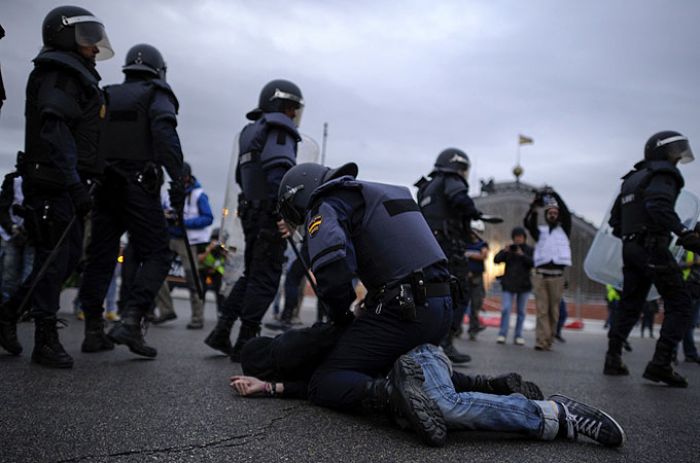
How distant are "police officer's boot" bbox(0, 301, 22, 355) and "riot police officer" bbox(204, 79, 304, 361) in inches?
50.8

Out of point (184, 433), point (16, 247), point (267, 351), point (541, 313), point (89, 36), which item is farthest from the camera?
point (541, 313)

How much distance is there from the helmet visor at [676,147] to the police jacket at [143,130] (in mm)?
3888

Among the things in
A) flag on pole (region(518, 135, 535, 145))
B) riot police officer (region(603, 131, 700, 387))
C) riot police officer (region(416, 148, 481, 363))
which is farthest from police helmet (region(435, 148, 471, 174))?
flag on pole (region(518, 135, 535, 145))

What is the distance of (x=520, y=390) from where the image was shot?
2.84 m

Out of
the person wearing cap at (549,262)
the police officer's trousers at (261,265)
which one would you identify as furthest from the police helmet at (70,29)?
the person wearing cap at (549,262)

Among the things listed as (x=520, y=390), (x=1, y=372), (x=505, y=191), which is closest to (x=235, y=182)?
(x=1, y=372)

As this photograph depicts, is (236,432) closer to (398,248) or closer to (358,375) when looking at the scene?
(358,375)

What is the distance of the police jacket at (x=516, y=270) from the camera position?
8.99 metres

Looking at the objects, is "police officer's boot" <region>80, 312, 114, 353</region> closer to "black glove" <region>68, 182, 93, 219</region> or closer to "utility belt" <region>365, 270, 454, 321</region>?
"black glove" <region>68, 182, 93, 219</region>

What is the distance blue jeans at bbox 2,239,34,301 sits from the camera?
634 centimetres

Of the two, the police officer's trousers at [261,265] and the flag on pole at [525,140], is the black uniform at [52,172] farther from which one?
the flag on pole at [525,140]

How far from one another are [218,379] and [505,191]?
53882 millimetres

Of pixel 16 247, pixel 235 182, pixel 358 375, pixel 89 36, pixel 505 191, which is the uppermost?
pixel 505 191

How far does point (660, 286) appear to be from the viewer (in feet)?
15.6
